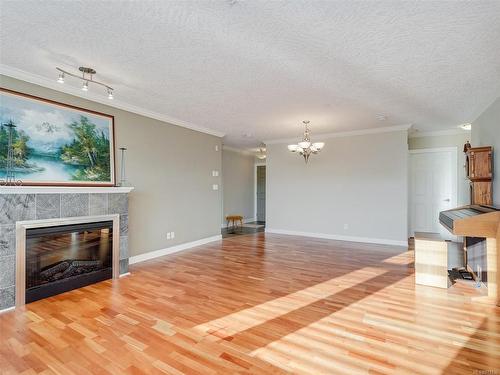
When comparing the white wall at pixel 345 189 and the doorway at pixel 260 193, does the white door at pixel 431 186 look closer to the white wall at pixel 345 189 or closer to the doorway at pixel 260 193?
the white wall at pixel 345 189

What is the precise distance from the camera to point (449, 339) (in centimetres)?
218

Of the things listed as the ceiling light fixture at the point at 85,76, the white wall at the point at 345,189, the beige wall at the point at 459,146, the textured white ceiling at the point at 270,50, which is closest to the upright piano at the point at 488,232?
the textured white ceiling at the point at 270,50

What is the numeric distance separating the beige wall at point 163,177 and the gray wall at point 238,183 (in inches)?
85.6

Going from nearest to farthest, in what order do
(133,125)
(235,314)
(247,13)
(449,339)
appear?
(247,13), (449,339), (235,314), (133,125)

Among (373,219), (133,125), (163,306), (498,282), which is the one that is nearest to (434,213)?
(373,219)

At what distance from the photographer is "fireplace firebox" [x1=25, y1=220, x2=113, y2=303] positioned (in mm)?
3035

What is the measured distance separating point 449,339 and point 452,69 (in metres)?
2.79

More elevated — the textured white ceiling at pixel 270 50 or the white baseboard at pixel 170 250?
the textured white ceiling at pixel 270 50

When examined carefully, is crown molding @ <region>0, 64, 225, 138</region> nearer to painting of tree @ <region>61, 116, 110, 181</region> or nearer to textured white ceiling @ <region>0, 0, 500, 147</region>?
textured white ceiling @ <region>0, 0, 500, 147</region>

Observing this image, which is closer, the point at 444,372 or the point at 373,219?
the point at 444,372

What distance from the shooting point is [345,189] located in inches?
251

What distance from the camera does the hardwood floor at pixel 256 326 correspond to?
189 cm

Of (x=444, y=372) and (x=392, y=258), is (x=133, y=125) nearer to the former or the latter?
(x=444, y=372)

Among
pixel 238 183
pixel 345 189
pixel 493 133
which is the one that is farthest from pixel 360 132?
pixel 238 183
